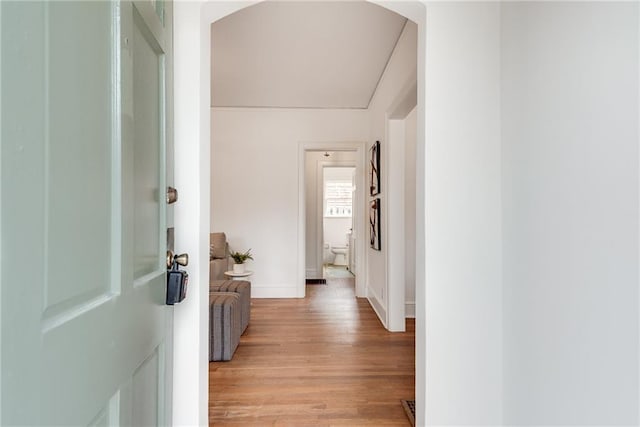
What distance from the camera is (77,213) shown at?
0.66 metres

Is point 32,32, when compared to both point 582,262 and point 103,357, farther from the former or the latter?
point 582,262

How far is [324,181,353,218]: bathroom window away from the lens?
29.5 feet

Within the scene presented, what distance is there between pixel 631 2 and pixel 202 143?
1.35 metres

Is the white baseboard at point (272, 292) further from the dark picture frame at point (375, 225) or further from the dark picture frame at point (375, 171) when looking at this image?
the dark picture frame at point (375, 171)

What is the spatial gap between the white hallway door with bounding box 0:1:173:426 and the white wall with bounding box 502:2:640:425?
123cm

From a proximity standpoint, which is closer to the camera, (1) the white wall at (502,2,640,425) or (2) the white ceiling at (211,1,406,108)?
(1) the white wall at (502,2,640,425)

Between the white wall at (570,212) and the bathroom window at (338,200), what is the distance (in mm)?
7572

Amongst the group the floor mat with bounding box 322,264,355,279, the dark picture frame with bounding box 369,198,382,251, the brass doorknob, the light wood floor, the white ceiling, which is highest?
the white ceiling

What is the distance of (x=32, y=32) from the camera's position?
54 cm

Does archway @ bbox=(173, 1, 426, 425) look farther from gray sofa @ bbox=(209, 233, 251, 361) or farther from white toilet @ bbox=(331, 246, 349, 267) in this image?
white toilet @ bbox=(331, 246, 349, 267)

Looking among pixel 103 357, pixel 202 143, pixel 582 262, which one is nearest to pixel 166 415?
pixel 103 357

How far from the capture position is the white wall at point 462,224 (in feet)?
4.66

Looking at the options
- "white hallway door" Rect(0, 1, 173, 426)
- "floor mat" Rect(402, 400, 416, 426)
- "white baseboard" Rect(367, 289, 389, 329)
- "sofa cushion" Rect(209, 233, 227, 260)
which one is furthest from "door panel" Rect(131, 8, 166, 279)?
"sofa cushion" Rect(209, 233, 227, 260)

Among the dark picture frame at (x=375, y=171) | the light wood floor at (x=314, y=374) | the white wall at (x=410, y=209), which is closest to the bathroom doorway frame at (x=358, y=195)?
the dark picture frame at (x=375, y=171)
